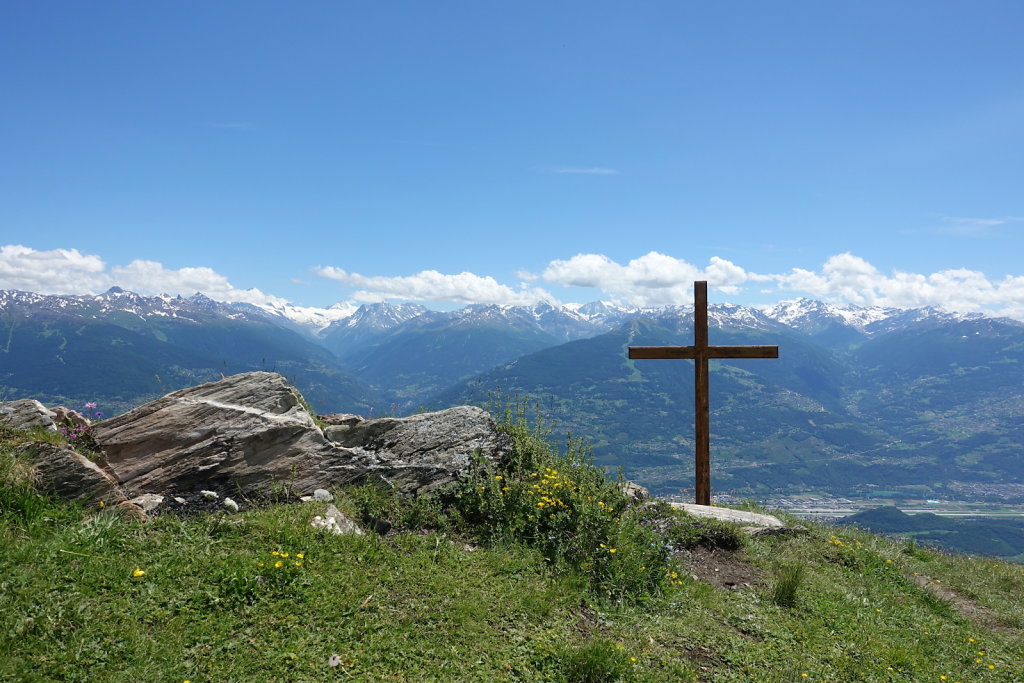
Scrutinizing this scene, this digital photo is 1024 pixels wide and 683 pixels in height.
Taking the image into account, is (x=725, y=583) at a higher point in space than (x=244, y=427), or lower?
lower

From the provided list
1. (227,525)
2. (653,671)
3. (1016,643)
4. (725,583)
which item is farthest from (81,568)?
(1016,643)

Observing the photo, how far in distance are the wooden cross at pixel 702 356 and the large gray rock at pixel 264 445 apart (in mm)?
6353

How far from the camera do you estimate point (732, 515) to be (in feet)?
46.5

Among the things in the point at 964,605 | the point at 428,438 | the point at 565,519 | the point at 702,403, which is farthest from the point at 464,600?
the point at 964,605

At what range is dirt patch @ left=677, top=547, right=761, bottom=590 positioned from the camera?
32.1 feet

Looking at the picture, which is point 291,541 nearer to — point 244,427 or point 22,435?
point 244,427

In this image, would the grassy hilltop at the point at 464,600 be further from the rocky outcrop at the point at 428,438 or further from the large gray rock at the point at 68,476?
the rocky outcrop at the point at 428,438

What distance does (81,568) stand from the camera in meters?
6.24

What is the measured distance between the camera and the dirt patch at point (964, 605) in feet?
32.6

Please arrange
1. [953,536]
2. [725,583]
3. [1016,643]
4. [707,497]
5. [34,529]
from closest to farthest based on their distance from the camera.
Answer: [34,529] → [1016,643] → [725,583] → [707,497] → [953,536]

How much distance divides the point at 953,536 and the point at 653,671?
25229 cm

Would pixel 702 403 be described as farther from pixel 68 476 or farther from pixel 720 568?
pixel 68 476

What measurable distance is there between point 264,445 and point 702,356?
1113 centimetres

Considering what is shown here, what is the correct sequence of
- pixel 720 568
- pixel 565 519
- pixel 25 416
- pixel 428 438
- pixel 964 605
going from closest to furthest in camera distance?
pixel 25 416 → pixel 565 519 → pixel 720 568 → pixel 964 605 → pixel 428 438
